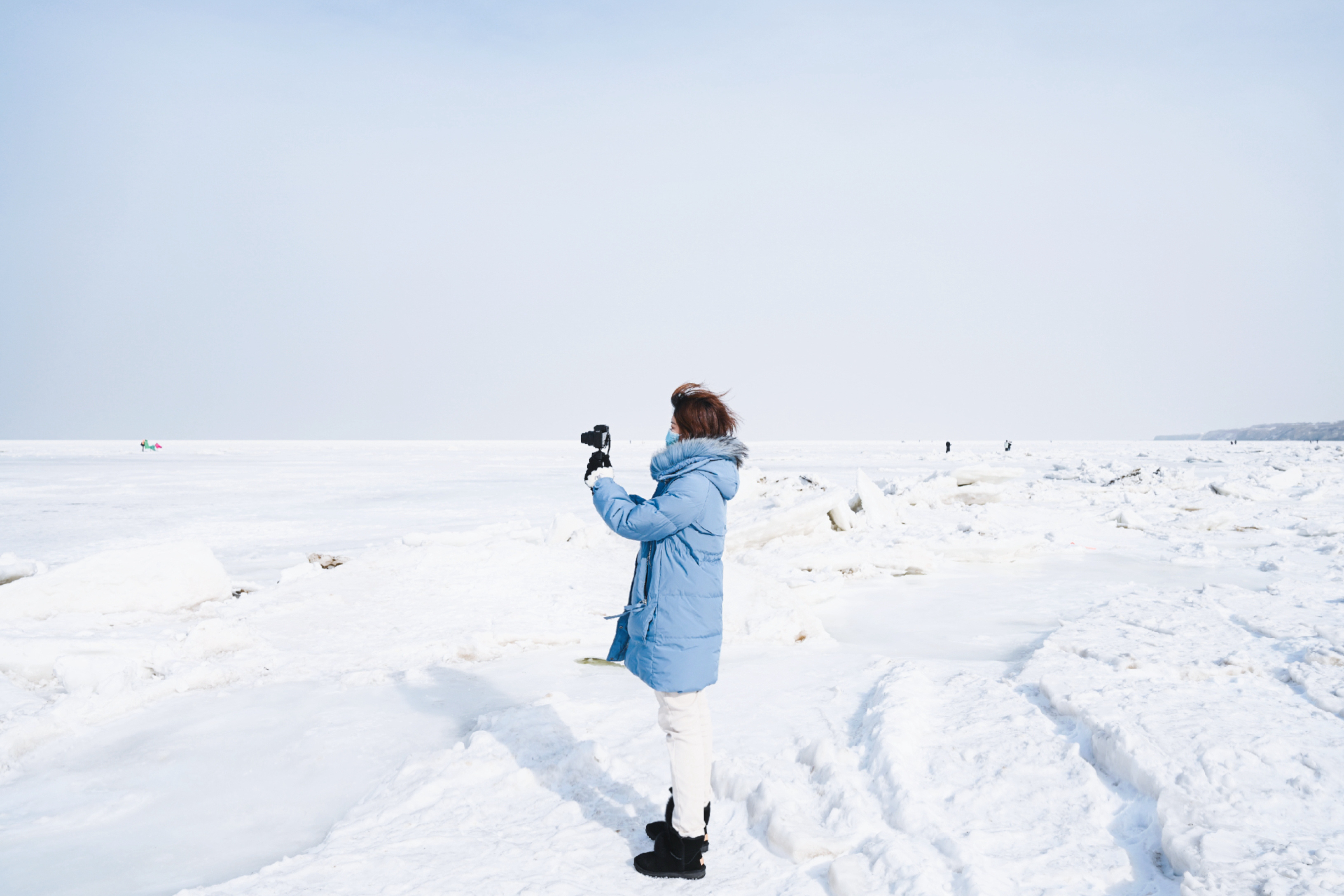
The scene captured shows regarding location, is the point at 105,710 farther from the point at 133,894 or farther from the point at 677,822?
the point at 677,822

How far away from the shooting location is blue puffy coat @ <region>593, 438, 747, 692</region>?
2523 mm

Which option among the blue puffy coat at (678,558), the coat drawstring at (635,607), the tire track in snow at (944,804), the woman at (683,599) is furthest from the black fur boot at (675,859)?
the coat drawstring at (635,607)

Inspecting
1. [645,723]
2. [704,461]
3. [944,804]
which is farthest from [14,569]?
[944,804]

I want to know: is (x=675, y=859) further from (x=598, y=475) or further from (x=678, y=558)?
(x=598, y=475)

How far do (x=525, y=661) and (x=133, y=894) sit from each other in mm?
2502

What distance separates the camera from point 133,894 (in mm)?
2619

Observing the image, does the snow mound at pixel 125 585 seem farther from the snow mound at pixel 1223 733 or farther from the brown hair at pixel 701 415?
the snow mound at pixel 1223 733

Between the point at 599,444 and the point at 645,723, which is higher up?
the point at 599,444

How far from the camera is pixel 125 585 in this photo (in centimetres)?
646

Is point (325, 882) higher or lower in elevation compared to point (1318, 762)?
lower

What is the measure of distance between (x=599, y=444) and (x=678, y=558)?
52 centimetres

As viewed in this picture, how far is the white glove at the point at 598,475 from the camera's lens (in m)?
2.71

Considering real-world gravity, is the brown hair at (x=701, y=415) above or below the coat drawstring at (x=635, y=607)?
above

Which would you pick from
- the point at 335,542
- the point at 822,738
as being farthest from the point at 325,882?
the point at 335,542
